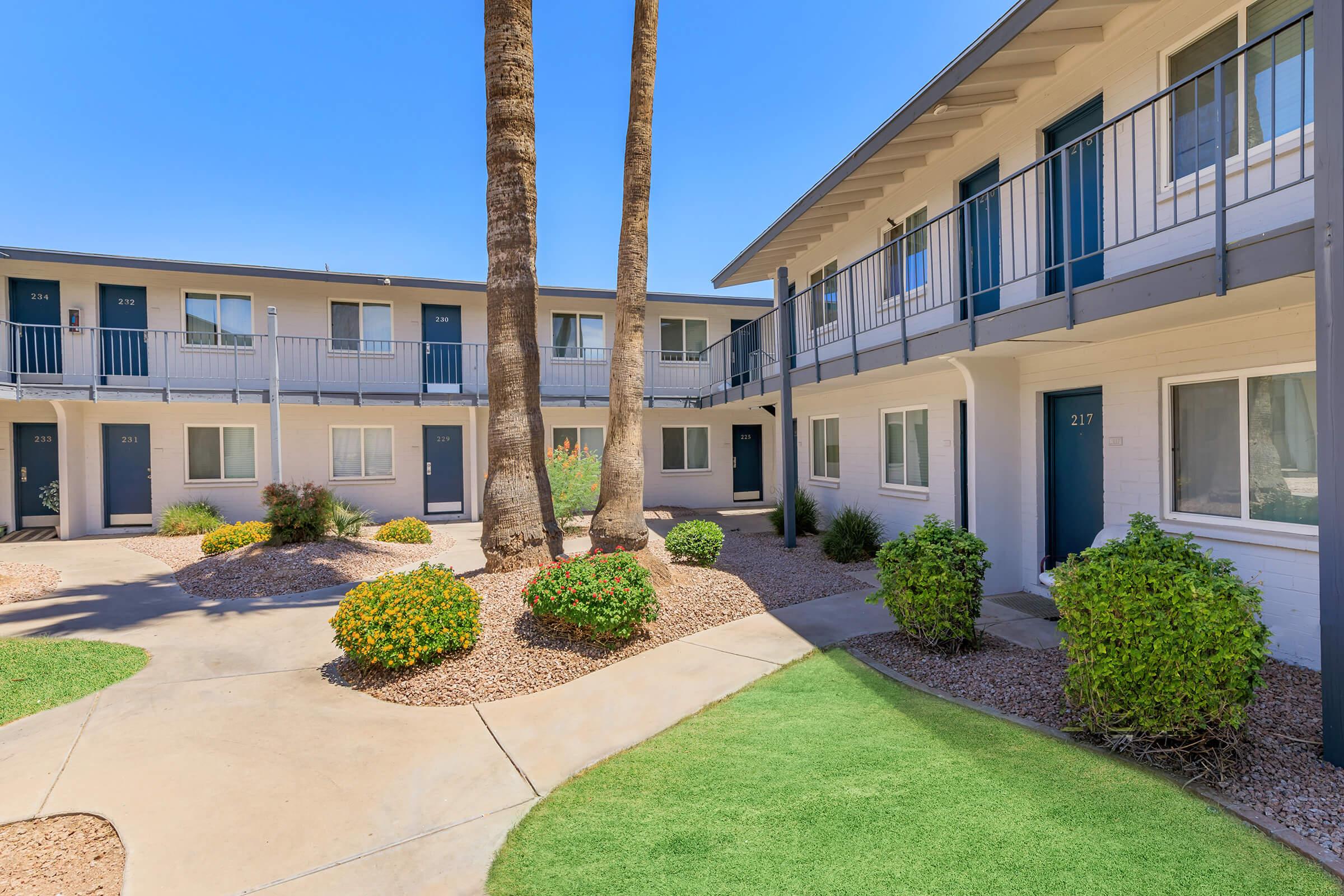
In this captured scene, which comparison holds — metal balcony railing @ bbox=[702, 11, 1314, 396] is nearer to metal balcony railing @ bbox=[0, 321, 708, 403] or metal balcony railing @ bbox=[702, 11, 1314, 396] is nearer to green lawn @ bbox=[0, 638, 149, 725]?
metal balcony railing @ bbox=[0, 321, 708, 403]

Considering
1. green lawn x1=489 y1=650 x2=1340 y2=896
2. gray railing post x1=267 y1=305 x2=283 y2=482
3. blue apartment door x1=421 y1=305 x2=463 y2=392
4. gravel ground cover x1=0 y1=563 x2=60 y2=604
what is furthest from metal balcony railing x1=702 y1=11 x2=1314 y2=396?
gravel ground cover x1=0 y1=563 x2=60 y2=604

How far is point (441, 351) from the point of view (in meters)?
17.2

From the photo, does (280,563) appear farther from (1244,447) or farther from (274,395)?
(1244,447)

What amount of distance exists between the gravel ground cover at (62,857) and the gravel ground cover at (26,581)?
7582mm

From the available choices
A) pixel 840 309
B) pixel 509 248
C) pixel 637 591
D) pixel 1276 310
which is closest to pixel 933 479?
pixel 840 309

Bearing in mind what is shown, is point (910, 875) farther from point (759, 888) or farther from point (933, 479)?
point (933, 479)

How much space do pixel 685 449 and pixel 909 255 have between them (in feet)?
32.6

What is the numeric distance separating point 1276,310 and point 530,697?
22.9 ft

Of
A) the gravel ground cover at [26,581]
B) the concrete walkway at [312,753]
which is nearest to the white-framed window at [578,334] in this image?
the gravel ground cover at [26,581]

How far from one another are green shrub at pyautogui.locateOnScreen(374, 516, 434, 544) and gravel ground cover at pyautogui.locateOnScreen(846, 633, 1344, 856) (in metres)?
9.87

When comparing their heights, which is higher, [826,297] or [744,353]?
[826,297]

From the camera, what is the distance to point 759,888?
2.86m

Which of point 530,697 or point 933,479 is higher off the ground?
point 933,479

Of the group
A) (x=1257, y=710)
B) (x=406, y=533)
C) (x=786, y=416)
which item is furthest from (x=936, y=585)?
(x=406, y=533)
